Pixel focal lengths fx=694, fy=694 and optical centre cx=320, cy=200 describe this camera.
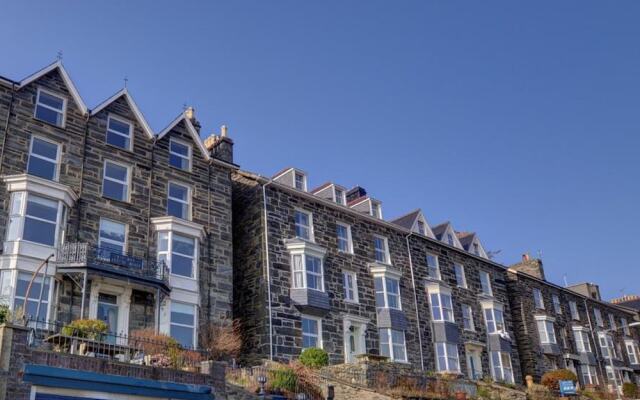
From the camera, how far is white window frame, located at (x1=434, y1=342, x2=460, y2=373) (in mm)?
38969

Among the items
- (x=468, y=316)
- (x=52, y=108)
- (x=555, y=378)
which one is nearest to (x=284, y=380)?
(x=52, y=108)

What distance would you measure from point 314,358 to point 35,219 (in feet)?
42.4

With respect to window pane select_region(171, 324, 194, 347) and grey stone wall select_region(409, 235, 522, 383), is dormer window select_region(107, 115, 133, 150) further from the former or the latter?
grey stone wall select_region(409, 235, 522, 383)

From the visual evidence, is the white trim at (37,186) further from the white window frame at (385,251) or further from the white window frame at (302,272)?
the white window frame at (385,251)

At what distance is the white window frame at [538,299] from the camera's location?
5034cm

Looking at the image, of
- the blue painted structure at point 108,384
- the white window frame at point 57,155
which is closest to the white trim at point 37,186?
the white window frame at point 57,155

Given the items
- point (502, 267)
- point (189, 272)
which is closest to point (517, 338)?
point (502, 267)

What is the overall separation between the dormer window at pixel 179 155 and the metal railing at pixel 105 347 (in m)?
9.98

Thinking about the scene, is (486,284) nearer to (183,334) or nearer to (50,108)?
(183,334)

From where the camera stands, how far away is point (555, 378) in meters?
42.9

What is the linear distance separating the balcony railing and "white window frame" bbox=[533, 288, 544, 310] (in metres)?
31.1

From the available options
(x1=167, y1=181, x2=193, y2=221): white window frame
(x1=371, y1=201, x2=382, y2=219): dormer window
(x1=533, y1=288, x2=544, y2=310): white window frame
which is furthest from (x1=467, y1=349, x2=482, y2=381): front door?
(x1=167, y1=181, x2=193, y2=221): white window frame

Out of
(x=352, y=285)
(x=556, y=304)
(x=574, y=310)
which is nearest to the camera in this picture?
(x=352, y=285)

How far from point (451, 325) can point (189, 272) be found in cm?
1743
